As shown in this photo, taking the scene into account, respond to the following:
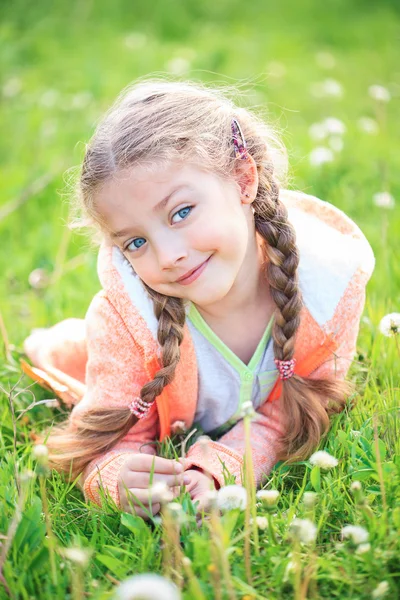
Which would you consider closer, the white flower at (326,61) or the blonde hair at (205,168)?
the blonde hair at (205,168)

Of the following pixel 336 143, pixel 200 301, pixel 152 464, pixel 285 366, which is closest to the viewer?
pixel 152 464

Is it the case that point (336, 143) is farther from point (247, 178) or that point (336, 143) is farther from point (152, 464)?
point (152, 464)

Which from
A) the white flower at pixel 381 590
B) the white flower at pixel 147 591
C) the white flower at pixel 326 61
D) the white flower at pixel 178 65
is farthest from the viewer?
the white flower at pixel 326 61

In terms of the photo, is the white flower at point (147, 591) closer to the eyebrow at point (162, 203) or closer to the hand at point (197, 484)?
the hand at point (197, 484)

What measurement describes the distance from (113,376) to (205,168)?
0.62 metres

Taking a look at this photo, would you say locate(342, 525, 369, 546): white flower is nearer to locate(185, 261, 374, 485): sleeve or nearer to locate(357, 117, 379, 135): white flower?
locate(185, 261, 374, 485): sleeve

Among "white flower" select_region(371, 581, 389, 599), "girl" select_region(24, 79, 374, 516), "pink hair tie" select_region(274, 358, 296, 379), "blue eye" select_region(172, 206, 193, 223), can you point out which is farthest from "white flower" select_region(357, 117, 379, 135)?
"white flower" select_region(371, 581, 389, 599)

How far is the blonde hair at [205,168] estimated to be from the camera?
1.92 metres

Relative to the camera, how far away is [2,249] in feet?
11.8

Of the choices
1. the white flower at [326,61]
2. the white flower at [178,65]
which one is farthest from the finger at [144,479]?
the white flower at [326,61]

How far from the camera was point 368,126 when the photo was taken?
13.3 ft

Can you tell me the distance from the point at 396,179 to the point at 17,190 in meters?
1.83

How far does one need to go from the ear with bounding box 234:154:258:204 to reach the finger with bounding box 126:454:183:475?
68cm

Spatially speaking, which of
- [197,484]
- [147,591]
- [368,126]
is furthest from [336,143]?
[147,591]
